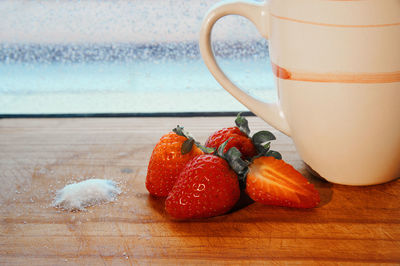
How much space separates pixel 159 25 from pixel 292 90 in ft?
1.32

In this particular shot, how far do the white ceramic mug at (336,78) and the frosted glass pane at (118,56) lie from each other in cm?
30

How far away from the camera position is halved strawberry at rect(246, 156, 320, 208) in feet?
1.32

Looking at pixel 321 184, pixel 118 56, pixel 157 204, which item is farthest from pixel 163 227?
pixel 118 56

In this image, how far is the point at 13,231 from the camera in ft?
1.32

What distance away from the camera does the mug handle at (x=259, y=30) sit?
43 centimetres

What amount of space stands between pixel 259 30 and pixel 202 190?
6.3 inches

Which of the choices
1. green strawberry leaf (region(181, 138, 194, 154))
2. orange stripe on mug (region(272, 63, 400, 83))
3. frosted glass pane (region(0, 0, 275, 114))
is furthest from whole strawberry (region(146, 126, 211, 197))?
frosted glass pane (region(0, 0, 275, 114))

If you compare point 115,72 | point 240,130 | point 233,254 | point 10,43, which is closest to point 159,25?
point 115,72

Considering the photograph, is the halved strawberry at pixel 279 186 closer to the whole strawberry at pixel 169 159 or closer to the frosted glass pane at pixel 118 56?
the whole strawberry at pixel 169 159

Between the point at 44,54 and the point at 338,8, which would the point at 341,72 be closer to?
the point at 338,8

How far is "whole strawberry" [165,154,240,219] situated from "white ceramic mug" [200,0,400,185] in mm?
90

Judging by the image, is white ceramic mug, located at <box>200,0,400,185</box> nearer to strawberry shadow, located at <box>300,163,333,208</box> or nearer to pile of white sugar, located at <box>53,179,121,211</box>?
Result: strawberry shadow, located at <box>300,163,333,208</box>

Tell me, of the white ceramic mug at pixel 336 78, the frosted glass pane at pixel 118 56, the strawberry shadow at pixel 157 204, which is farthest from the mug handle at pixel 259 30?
the frosted glass pane at pixel 118 56

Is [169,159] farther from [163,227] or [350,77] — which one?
[350,77]
